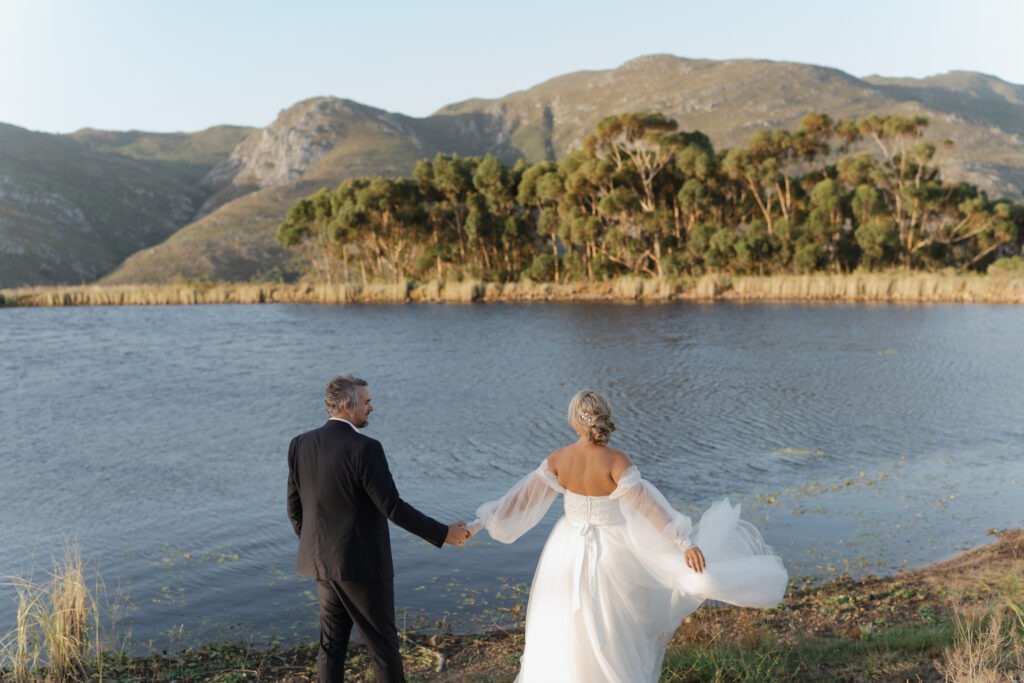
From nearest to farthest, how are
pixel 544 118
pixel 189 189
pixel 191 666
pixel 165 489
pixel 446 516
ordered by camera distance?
pixel 191 666 → pixel 446 516 → pixel 165 489 → pixel 189 189 → pixel 544 118

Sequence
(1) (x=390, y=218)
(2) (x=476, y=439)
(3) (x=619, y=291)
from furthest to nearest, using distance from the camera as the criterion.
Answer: (1) (x=390, y=218) < (3) (x=619, y=291) < (2) (x=476, y=439)

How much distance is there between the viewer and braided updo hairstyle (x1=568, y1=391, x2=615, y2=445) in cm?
485

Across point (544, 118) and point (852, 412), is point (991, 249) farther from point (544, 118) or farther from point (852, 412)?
point (544, 118)

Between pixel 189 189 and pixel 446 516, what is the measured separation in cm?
14836

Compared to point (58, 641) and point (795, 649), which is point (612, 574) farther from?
point (58, 641)

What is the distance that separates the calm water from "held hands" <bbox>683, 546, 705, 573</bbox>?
3.46m

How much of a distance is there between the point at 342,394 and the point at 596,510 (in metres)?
1.57

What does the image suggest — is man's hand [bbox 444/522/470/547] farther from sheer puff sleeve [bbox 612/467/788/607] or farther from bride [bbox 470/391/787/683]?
sheer puff sleeve [bbox 612/467/788/607]

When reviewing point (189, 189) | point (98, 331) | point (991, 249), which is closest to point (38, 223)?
point (189, 189)

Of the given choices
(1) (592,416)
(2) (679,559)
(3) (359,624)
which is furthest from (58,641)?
(2) (679,559)

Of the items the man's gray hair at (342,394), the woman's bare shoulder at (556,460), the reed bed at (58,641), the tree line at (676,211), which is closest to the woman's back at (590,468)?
the woman's bare shoulder at (556,460)

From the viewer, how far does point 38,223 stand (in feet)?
343

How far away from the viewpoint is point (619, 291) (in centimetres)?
4869

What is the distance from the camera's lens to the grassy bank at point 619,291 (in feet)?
136
